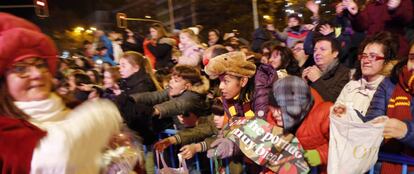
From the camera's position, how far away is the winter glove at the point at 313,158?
8.83 ft

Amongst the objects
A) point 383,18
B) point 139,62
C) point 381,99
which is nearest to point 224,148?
point 381,99

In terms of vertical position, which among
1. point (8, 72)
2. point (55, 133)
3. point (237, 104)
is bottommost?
point (237, 104)

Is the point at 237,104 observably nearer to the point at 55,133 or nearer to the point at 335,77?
the point at 335,77

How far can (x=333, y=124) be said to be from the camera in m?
2.54

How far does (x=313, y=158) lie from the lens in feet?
8.85

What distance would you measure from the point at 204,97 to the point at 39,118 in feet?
7.18

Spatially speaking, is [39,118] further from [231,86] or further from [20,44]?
[231,86]

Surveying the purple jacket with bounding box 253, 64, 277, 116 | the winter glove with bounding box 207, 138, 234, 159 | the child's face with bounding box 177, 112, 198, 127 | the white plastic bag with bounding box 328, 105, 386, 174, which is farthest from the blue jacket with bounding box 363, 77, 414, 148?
the child's face with bounding box 177, 112, 198, 127

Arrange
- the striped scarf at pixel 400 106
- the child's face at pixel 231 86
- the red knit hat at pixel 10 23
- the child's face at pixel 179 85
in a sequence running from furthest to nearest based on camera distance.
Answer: the child's face at pixel 179 85 → the child's face at pixel 231 86 → the striped scarf at pixel 400 106 → the red knit hat at pixel 10 23

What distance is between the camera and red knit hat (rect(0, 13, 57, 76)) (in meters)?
1.96

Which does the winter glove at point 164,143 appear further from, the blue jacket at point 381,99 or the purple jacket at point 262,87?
the blue jacket at point 381,99

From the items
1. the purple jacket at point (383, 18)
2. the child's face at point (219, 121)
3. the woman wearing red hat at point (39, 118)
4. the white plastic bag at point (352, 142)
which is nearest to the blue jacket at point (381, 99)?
the white plastic bag at point (352, 142)

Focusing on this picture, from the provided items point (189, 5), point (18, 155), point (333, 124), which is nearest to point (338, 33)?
point (333, 124)

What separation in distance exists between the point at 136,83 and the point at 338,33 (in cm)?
235
